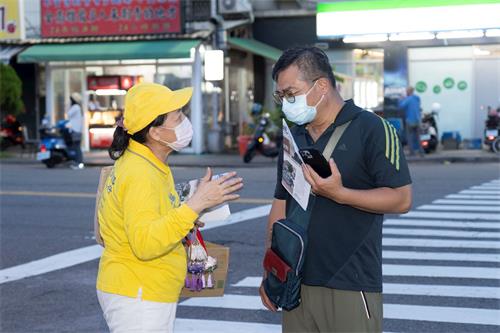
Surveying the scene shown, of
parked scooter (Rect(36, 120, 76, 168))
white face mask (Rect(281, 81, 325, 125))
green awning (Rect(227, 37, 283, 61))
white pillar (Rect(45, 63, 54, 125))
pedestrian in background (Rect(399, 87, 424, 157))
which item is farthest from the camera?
white pillar (Rect(45, 63, 54, 125))

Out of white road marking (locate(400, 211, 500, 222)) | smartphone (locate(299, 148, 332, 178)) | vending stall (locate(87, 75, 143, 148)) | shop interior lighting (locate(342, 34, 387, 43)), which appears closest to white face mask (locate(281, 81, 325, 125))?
smartphone (locate(299, 148, 332, 178))

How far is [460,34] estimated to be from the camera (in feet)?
82.0

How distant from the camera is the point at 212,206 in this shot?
3.71 m

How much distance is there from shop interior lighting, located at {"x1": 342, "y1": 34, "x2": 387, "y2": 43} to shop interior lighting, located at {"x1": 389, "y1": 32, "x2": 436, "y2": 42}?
0.89 feet

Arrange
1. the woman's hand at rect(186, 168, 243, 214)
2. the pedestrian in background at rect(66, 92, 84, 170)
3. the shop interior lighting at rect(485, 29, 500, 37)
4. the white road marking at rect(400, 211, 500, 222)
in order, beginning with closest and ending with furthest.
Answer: the woman's hand at rect(186, 168, 243, 214) < the white road marking at rect(400, 211, 500, 222) < the pedestrian in background at rect(66, 92, 84, 170) < the shop interior lighting at rect(485, 29, 500, 37)

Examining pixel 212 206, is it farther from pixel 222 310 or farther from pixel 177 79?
pixel 177 79

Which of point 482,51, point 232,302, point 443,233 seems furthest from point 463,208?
point 482,51

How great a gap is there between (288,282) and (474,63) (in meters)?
26.5

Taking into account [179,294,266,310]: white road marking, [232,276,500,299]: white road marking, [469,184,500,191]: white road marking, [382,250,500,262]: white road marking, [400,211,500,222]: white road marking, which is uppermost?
[469,184,500,191]: white road marking

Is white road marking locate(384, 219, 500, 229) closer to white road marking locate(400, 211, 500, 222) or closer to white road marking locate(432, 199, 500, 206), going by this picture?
white road marking locate(400, 211, 500, 222)

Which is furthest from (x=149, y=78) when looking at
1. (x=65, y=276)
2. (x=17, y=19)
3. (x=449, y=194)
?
(x=65, y=276)

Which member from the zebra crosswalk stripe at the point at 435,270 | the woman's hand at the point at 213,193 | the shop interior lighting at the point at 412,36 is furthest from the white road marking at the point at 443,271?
the shop interior lighting at the point at 412,36

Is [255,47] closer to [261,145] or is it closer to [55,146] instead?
[261,145]

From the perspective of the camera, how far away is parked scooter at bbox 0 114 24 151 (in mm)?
27516
